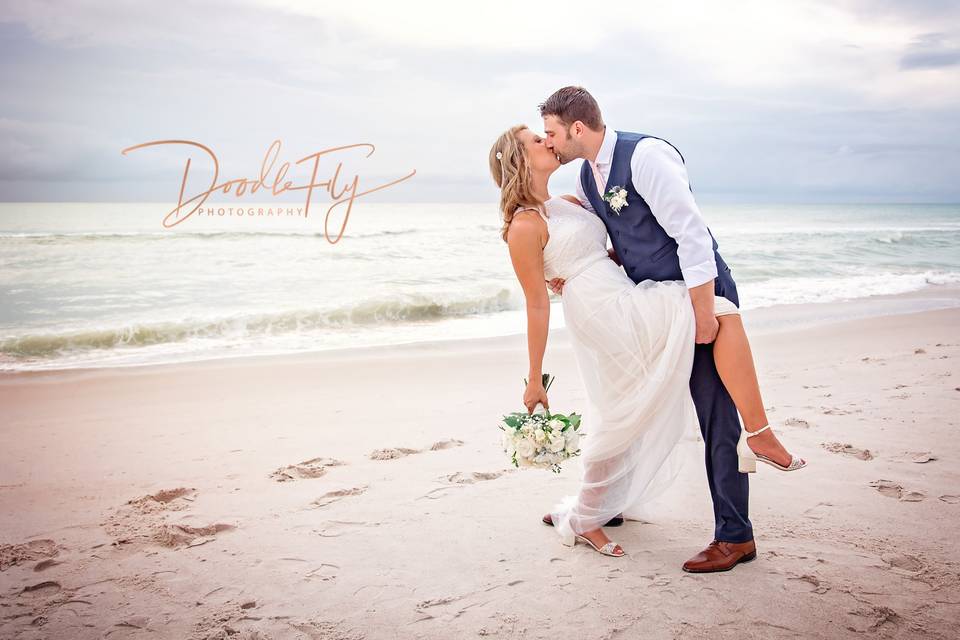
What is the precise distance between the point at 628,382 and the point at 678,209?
78 cm

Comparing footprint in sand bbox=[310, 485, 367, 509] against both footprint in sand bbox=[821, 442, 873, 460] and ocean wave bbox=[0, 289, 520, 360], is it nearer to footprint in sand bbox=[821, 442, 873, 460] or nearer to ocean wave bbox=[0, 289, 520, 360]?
footprint in sand bbox=[821, 442, 873, 460]

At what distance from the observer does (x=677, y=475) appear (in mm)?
3047

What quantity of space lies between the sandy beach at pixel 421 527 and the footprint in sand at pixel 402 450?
0.02m

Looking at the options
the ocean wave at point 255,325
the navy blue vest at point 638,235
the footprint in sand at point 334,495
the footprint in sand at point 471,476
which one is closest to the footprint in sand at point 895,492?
the navy blue vest at point 638,235

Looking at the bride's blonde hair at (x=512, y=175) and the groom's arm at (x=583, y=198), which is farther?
the groom's arm at (x=583, y=198)

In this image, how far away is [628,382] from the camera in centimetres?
294

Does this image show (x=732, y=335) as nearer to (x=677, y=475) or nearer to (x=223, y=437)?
(x=677, y=475)

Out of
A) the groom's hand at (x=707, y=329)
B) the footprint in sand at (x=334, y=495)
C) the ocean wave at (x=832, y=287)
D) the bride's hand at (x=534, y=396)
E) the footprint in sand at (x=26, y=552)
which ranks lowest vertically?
the footprint in sand at (x=26, y=552)

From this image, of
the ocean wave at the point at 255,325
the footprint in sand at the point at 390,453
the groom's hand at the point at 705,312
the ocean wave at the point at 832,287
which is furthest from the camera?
the ocean wave at the point at 832,287

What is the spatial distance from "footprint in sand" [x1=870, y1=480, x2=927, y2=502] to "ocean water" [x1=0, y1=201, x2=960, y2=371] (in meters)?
5.88

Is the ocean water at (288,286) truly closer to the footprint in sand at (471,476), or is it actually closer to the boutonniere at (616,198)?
the footprint in sand at (471,476)

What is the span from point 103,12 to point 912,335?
24.7 metres

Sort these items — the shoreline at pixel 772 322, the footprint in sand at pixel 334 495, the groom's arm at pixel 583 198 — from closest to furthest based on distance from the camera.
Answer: the groom's arm at pixel 583 198 → the footprint in sand at pixel 334 495 → the shoreline at pixel 772 322

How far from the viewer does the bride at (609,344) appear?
9.06 ft
